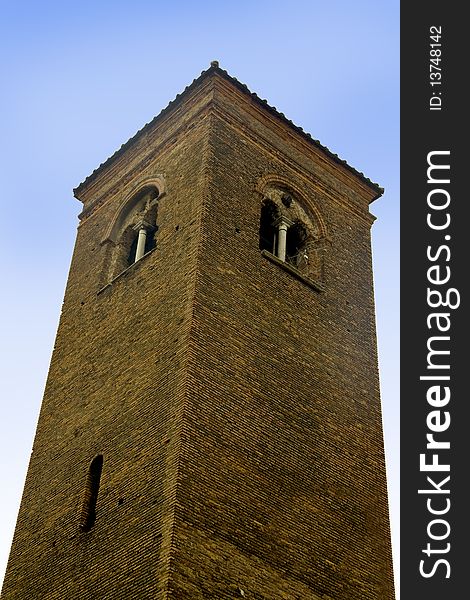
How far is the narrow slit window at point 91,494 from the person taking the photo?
47.9ft

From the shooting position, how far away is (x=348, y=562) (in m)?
14.6

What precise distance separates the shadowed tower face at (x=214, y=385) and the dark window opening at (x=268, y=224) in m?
0.03

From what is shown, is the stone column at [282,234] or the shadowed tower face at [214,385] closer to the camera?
the shadowed tower face at [214,385]

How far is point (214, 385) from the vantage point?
14.5 m

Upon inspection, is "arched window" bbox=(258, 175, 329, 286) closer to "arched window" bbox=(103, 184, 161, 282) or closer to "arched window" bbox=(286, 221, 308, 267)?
"arched window" bbox=(286, 221, 308, 267)

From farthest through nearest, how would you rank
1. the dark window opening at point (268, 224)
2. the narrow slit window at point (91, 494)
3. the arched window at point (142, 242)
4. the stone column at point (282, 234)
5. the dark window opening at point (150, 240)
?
1. the dark window opening at point (150, 240)
2. the dark window opening at point (268, 224)
3. the arched window at point (142, 242)
4. the stone column at point (282, 234)
5. the narrow slit window at point (91, 494)

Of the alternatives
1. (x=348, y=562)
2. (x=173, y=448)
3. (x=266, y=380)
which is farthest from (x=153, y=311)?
(x=348, y=562)

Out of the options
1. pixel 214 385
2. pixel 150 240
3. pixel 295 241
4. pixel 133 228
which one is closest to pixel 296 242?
Result: pixel 295 241

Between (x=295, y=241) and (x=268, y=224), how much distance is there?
0.68m

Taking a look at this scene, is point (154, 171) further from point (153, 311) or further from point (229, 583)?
point (229, 583)

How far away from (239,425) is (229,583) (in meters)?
2.44

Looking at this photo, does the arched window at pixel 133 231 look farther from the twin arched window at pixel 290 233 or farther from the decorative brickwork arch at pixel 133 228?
the twin arched window at pixel 290 233

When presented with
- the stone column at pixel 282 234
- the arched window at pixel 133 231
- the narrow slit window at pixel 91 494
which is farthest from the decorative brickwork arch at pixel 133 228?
the narrow slit window at pixel 91 494

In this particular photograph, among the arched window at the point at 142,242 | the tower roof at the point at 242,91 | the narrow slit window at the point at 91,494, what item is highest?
the tower roof at the point at 242,91
